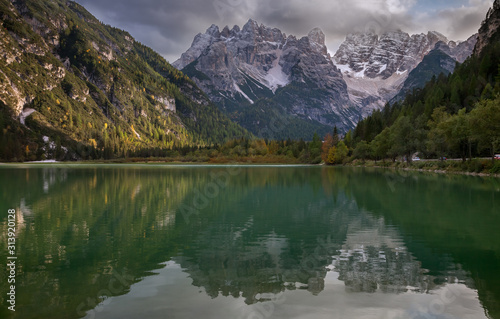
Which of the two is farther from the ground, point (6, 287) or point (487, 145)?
point (487, 145)

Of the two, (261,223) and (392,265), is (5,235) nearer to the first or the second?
(261,223)

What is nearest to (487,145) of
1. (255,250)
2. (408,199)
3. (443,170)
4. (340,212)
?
(443,170)

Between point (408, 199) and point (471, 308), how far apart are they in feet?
92.4

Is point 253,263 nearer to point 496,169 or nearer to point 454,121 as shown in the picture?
point 496,169

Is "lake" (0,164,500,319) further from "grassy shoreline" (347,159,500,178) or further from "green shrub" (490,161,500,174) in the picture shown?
"grassy shoreline" (347,159,500,178)

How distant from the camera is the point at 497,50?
13725cm

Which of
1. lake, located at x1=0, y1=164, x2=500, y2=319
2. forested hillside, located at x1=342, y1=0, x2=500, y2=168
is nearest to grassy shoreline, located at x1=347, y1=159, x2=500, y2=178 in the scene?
forested hillside, located at x1=342, y1=0, x2=500, y2=168

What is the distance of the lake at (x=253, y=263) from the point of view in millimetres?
10633

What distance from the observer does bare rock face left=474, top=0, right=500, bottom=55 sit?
17229 centimetres

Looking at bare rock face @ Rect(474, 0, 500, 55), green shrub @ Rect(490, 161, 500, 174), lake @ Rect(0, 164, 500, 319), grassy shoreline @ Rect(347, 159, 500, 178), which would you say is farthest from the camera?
bare rock face @ Rect(474, 0, 500, 55)

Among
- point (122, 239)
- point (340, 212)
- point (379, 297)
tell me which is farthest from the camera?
point (340, 212)

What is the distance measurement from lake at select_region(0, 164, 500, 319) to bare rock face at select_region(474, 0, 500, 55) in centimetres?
18384

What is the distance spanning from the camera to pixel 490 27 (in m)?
178

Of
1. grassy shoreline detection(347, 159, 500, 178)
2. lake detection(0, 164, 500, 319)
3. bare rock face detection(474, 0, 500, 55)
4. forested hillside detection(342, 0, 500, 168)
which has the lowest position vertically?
lake detection(0, 164, 500, 319)
